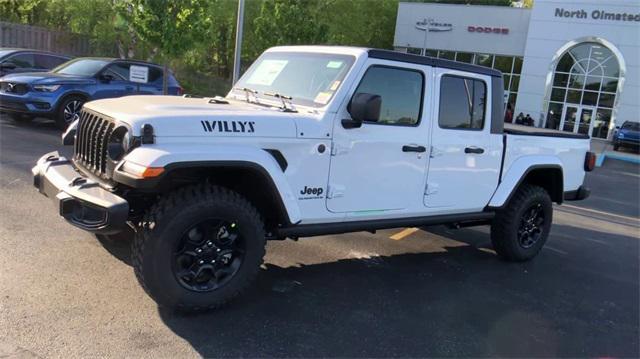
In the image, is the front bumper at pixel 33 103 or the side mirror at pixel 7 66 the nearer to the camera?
the front bumper at pixel 33 103

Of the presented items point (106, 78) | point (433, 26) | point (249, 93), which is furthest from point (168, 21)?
point (433, 26)

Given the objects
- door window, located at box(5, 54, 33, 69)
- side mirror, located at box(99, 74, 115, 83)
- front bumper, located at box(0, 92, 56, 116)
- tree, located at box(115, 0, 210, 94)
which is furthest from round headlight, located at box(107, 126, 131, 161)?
tree, located at box(115, 0, 210, 94)

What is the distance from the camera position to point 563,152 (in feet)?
20.7

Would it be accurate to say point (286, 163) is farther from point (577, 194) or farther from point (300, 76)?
point (577, 194)

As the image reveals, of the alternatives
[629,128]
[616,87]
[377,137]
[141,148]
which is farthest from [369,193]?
[616,87]

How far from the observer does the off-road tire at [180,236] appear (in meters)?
3.65

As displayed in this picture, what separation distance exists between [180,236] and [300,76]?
1.86m

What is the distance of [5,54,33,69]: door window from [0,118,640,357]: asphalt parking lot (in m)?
7.61

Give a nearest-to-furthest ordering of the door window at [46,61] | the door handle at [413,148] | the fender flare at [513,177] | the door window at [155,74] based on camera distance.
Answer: the door handle at [413,148]
the fender flare at [513,177]
the door window at [155,74]
the door window at [46,61]

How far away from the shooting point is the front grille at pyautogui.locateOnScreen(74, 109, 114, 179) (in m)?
3.96

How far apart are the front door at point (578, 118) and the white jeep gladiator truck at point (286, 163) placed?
1224 inches

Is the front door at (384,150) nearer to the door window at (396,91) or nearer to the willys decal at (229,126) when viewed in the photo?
the door window at (396,91)

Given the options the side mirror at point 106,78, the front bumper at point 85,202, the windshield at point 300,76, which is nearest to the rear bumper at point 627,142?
the side mirror at point 106,78

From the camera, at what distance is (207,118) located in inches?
149
